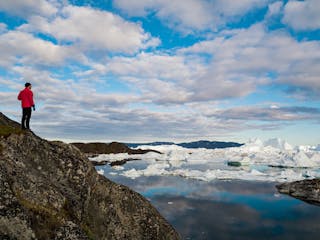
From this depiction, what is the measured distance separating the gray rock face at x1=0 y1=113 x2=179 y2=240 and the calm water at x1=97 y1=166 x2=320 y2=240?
31.9 ft

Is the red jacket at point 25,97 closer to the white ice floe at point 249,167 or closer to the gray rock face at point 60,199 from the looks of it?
the gray rock face at point 60,199

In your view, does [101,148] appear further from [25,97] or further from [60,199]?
[60,199]

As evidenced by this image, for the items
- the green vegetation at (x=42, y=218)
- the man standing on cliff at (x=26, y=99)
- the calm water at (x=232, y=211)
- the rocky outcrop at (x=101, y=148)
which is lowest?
the calm water at (x=232, y=211)

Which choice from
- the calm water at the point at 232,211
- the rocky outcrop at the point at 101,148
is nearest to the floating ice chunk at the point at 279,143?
the rocky outcrop at the point at 101,148

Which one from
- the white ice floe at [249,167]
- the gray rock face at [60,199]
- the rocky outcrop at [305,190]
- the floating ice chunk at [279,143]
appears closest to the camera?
the gray rock face at [60,199]

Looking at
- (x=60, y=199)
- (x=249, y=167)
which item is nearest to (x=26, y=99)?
(x=60, y=199)

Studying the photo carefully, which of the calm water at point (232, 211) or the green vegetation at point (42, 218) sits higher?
the green vegetation at point (42, 218)

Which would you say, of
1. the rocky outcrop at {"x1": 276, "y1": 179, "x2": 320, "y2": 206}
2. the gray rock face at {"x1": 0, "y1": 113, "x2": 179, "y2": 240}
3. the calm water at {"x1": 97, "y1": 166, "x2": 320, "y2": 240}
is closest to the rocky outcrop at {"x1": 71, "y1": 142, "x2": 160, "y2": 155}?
the calm water at {"x1": 97, "y1": 166, "x2": 320, "y2": 240}

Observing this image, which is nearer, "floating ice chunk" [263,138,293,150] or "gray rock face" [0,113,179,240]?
"gray rock face" [0,113,179,240]

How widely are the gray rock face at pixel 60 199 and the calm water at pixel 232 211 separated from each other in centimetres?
973

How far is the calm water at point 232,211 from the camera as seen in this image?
23.6m

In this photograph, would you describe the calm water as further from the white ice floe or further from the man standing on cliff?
the man standing on cliff

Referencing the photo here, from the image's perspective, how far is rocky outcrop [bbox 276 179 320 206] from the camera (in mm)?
37328

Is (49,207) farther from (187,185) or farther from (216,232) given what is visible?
(187,185)
